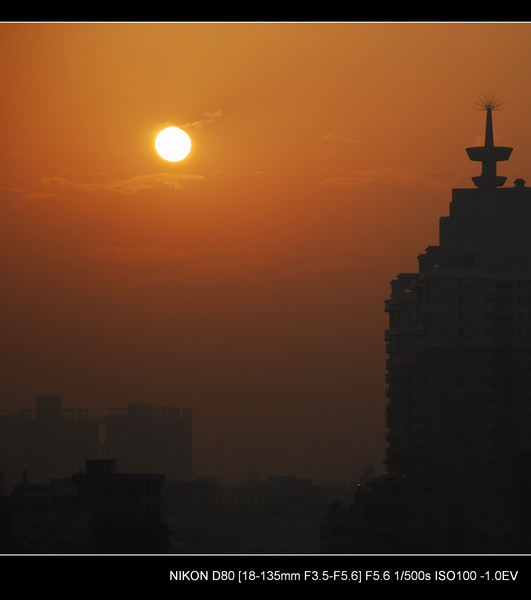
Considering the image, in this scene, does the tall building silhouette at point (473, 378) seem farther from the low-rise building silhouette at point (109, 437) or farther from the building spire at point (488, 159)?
the low-rise building silhouette at point (109, 437)

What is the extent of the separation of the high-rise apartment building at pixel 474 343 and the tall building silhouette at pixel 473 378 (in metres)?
0.05

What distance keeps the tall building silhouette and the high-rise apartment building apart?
2.0 inches

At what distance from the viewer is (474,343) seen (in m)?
68.6

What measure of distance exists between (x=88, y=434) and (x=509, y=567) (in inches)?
6300

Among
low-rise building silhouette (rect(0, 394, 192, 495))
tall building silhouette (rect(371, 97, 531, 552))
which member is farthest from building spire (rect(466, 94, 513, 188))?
low-rise building silhouette (rect(0, 394, 192, 495))

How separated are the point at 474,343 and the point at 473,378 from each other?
1795 mm

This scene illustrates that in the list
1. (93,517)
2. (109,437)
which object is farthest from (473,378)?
(109,437)

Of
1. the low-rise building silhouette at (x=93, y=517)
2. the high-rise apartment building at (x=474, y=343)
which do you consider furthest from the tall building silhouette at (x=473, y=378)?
the low-rise building silhouette at (x=93, y=517)

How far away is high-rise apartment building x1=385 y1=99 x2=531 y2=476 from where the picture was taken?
6769 centimetres

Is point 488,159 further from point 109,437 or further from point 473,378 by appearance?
point 109,437

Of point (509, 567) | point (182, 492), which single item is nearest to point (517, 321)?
point (509, 567)

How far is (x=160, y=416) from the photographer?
193 metres

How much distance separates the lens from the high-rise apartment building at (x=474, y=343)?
67688mm

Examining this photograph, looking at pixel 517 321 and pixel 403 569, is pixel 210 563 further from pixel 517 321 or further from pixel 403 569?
pixel 517 321
